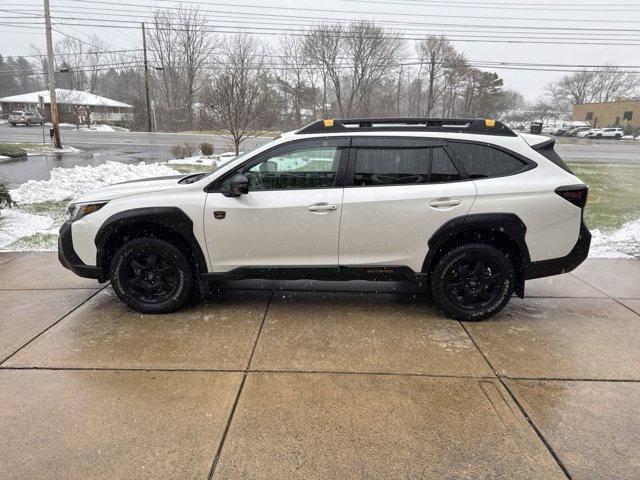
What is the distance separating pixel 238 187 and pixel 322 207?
0.74m

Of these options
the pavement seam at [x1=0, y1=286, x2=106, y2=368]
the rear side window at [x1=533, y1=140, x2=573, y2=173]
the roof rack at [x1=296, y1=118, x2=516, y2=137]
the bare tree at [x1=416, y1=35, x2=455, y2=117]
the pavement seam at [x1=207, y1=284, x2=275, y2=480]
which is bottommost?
the pavement seam at [x1=0, y1=286, x2=106, y2=368]

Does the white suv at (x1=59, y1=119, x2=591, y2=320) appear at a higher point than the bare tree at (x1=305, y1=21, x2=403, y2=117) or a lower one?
lower

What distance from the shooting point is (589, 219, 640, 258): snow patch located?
6.33m

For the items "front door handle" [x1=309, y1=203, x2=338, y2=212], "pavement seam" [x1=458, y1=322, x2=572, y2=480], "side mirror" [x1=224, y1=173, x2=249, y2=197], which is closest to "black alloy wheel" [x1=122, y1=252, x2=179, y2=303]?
"side mirror" [x1=224, y1=173, x2=249, y2=197]

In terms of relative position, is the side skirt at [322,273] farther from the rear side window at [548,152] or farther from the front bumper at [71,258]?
the rear side window at [548,152]

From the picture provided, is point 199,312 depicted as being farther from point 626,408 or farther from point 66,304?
point 626,408

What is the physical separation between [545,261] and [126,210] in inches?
146

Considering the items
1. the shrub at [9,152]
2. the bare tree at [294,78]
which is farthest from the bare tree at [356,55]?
the shrub at [9,152]

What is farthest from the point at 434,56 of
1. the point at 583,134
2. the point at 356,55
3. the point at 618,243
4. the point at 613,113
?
the point at 613,113

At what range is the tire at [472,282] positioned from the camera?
395 centimetres

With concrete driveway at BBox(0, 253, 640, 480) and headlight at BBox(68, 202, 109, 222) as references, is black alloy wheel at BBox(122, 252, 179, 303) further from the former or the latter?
headlight at BBox(68, 202, 109, 222)

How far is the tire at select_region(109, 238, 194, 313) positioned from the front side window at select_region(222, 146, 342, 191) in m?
0.82

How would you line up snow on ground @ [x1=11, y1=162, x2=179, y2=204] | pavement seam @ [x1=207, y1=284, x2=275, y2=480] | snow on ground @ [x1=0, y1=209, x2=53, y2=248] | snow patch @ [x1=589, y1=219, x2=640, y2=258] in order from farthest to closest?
snow on ground @ [x1=11, y1=162, x2=179, y2=204]
snow on ground @ [x1=0, y1=209, x2=53, y2=248]
snow patch @ [x1=589, y1=219, x2=640, y2=258]
pavement seam @ [x1=207, y1=284, x2=275, y2=480]

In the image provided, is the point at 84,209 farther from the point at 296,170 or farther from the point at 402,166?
the point at 402,166
